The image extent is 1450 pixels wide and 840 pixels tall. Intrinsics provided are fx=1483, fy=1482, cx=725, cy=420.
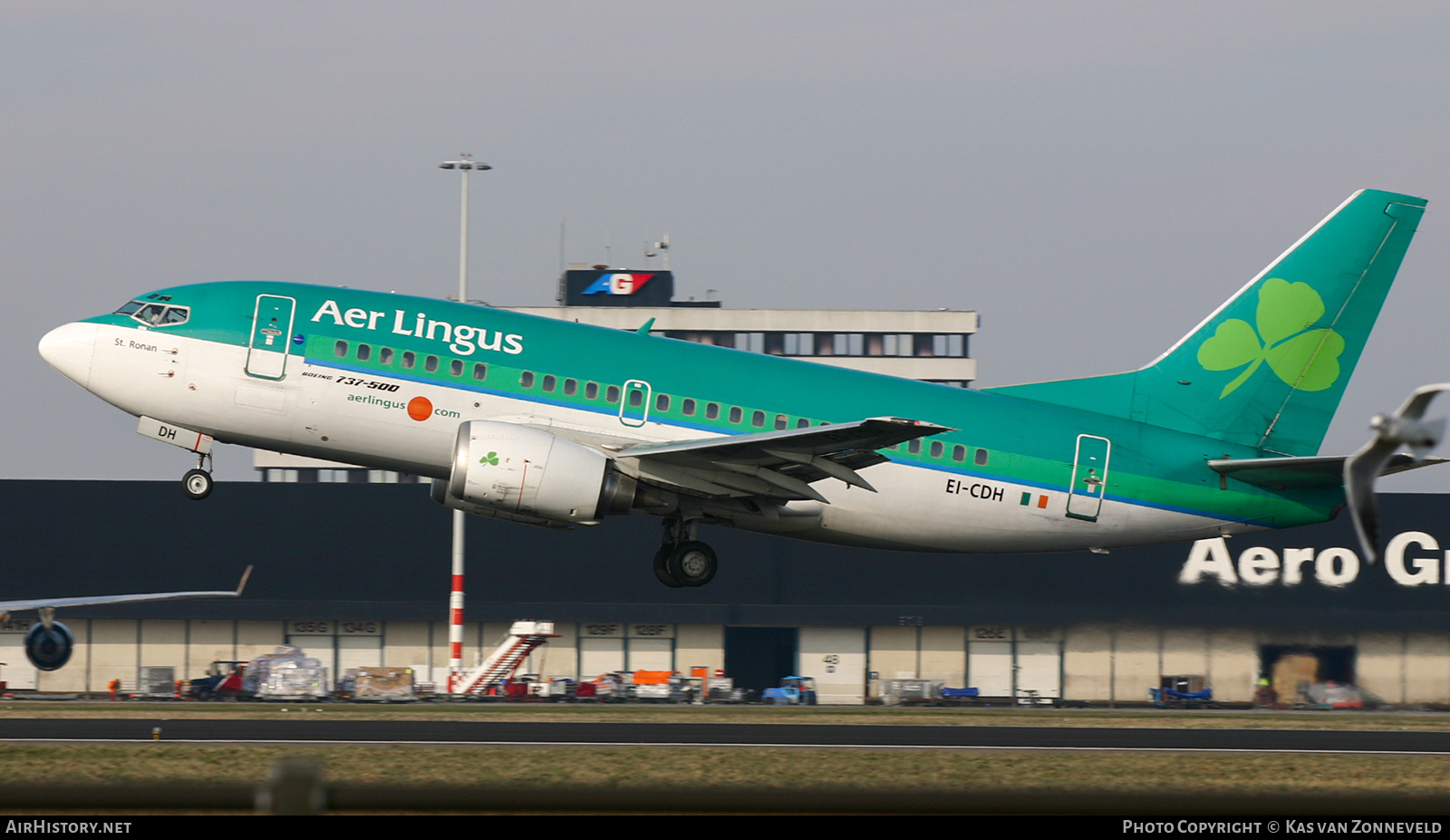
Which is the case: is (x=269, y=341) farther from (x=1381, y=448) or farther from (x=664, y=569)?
(x=1381, y=448)

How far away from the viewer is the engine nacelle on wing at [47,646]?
1633 inches

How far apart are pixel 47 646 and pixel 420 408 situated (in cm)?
2268

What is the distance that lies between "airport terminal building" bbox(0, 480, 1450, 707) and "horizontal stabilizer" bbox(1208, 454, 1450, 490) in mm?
29878

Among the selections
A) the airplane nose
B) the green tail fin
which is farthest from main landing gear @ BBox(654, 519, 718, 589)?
the airplane nose

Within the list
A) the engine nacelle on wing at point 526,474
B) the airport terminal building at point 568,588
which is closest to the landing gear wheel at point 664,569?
the engine nacelle on wing at point 526,474

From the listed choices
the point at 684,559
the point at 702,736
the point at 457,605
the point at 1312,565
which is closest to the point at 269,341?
the point at 684,559

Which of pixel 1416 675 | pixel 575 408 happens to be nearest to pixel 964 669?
pixel 1416 675

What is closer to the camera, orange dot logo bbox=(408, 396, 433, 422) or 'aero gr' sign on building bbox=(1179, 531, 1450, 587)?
orange dot logo bbox=(408, 396, 433, 422)

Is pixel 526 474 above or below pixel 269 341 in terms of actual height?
below

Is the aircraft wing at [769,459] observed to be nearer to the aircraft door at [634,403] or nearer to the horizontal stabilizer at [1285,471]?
the aircraft door at [634,403]

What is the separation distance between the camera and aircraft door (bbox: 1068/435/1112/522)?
27.5m

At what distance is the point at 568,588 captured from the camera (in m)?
59.8

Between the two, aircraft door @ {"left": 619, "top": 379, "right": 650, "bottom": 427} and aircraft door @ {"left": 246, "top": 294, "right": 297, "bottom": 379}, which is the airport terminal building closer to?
aircraft door @ {"left": 619, "top": 379, "right": 650, "bottom": 427}
